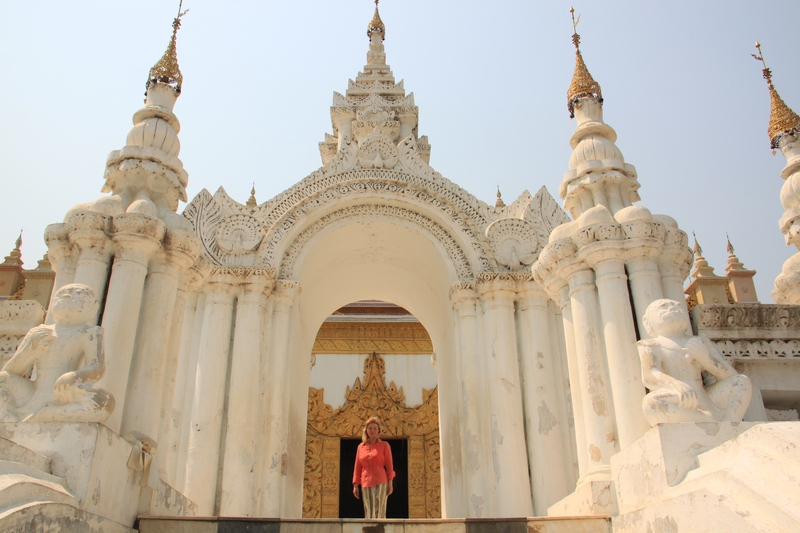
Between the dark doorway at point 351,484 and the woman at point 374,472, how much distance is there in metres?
7.79

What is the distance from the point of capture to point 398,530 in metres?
5.87

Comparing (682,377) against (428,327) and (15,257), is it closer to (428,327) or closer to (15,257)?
(428,327)

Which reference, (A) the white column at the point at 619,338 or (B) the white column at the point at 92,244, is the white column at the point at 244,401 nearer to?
(B) the white column at the point at 92,244

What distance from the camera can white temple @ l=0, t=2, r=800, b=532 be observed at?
17.0 feet

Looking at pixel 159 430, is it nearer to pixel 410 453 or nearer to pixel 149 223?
pixel 149 223

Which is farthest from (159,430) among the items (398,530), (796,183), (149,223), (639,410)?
(796,183)

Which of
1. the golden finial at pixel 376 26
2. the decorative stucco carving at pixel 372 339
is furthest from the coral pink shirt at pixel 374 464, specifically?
the golden finial at pixel 376 26

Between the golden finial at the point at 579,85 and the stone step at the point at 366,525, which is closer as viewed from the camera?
the stone step at the point at 366,525

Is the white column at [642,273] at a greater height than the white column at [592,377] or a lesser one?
greater

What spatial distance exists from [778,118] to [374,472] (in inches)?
315

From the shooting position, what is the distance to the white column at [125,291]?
6.48m

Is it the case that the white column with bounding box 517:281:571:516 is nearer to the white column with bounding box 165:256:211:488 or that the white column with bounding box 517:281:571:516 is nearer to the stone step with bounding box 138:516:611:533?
the stone step with bounding box 138:516:611:533

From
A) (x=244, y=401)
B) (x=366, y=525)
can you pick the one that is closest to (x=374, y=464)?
(x=244, y=401)

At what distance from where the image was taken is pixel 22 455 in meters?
4.87
